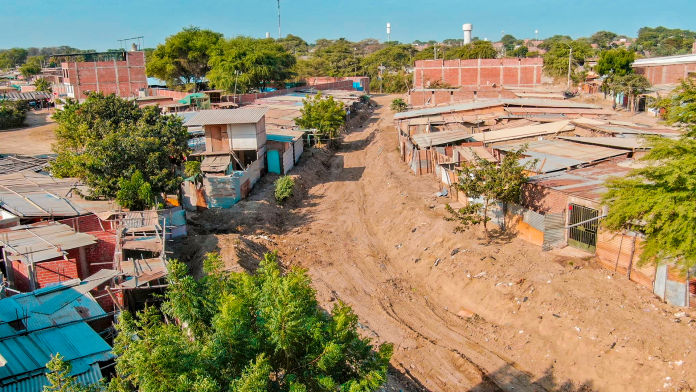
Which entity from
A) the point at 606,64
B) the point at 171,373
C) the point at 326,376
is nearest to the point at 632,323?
the point at 326,376

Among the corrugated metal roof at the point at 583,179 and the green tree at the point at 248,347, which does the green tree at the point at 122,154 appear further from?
the corrugated metal roof at the point at 583,179

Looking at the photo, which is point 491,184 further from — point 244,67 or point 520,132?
point 244,67

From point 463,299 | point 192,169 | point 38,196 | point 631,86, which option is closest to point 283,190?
point 192,169

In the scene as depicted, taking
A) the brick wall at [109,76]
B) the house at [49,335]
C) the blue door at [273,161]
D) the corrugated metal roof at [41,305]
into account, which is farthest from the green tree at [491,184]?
the brick wall at [109,76]

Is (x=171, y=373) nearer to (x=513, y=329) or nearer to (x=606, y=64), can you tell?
(x=513, y=329)

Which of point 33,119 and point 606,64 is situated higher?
point 606,64

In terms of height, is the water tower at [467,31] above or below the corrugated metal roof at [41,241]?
above
